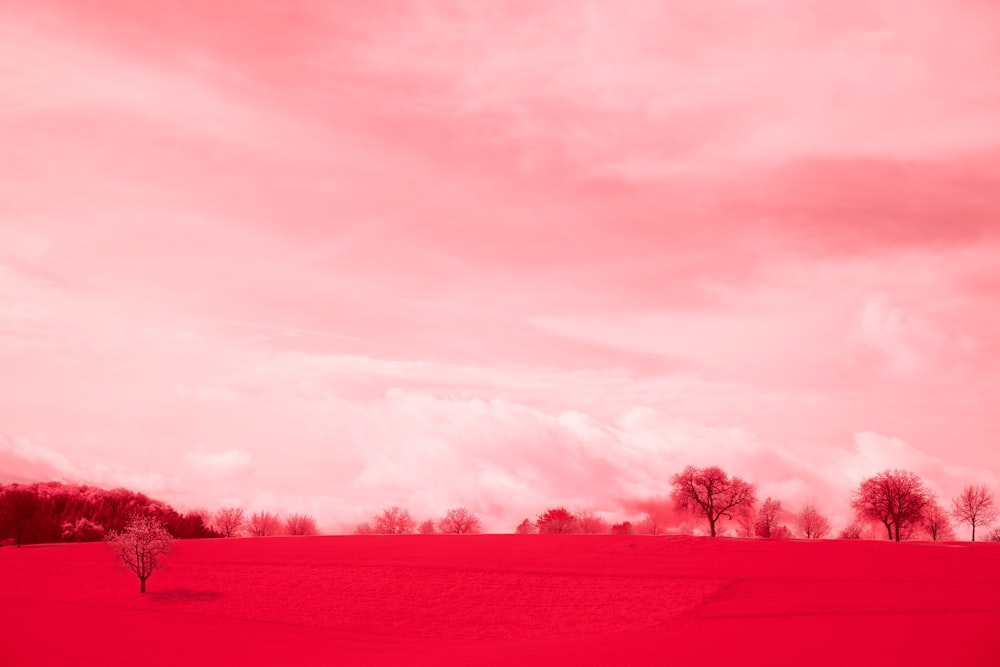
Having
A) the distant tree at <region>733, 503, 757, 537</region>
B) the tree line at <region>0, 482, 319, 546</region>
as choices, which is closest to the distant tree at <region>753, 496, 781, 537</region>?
the distant tree at <region>733, 503, 757, 537</region>

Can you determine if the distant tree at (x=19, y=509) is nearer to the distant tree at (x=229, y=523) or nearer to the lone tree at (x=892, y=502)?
the distant tree at (x=229, y=523)

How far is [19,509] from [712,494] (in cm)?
4685

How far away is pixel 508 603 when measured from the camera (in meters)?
29.9

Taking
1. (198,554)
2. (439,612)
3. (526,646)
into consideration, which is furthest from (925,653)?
(198,554)

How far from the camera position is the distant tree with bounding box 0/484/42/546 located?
1636 inches

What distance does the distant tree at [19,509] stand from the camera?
41.6 meters

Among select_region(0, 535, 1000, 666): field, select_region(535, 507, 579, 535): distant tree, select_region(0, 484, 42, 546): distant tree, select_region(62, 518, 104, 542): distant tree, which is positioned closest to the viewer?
select_region(0, 535, 1000, 666): field

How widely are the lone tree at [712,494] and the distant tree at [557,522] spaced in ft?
27.5

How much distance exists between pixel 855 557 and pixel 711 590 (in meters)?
11.5

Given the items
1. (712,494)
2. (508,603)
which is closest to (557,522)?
(712,494)

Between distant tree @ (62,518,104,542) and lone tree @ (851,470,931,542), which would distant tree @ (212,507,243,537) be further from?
lone tree @ (851,470,931,542)

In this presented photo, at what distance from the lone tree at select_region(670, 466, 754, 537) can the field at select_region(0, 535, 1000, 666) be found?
43.9 ft

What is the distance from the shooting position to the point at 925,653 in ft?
66.0

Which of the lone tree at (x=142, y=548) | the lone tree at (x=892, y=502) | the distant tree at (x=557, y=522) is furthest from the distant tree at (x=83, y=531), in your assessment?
the lone tree at (x=892, y=502)
